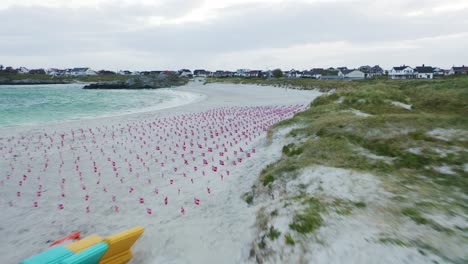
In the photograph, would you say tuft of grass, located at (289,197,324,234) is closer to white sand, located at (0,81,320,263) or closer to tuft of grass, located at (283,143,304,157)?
white sand, located at (0,81,320,263)

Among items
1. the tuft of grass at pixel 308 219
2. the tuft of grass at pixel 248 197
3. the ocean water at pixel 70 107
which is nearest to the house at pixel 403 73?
the ocean water at pixel 70 107

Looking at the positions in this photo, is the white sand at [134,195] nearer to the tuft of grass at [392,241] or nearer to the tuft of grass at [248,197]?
the tuft of grass at [248,197]

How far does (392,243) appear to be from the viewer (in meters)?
5.82

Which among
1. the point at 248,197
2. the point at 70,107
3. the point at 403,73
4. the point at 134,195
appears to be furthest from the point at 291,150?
the point at 403,73

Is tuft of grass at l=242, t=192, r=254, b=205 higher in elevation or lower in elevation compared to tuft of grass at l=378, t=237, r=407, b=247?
lower

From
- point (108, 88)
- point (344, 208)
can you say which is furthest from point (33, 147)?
point (108, 88)

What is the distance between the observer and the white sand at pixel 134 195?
8555 mm

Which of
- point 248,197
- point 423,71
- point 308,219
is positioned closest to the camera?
point 308,219

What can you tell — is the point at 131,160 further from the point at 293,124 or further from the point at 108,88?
the point at 108,88

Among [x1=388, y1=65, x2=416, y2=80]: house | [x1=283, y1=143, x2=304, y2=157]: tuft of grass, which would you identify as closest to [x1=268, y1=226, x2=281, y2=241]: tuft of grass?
[x1=283, y1=143, x2=304, y2=157]: tuft of grass

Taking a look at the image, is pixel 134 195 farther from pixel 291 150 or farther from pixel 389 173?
pixel 389 173

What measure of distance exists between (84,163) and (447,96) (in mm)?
24298

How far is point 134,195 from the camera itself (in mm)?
12469

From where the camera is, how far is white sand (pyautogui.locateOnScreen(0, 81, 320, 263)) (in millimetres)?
8555
